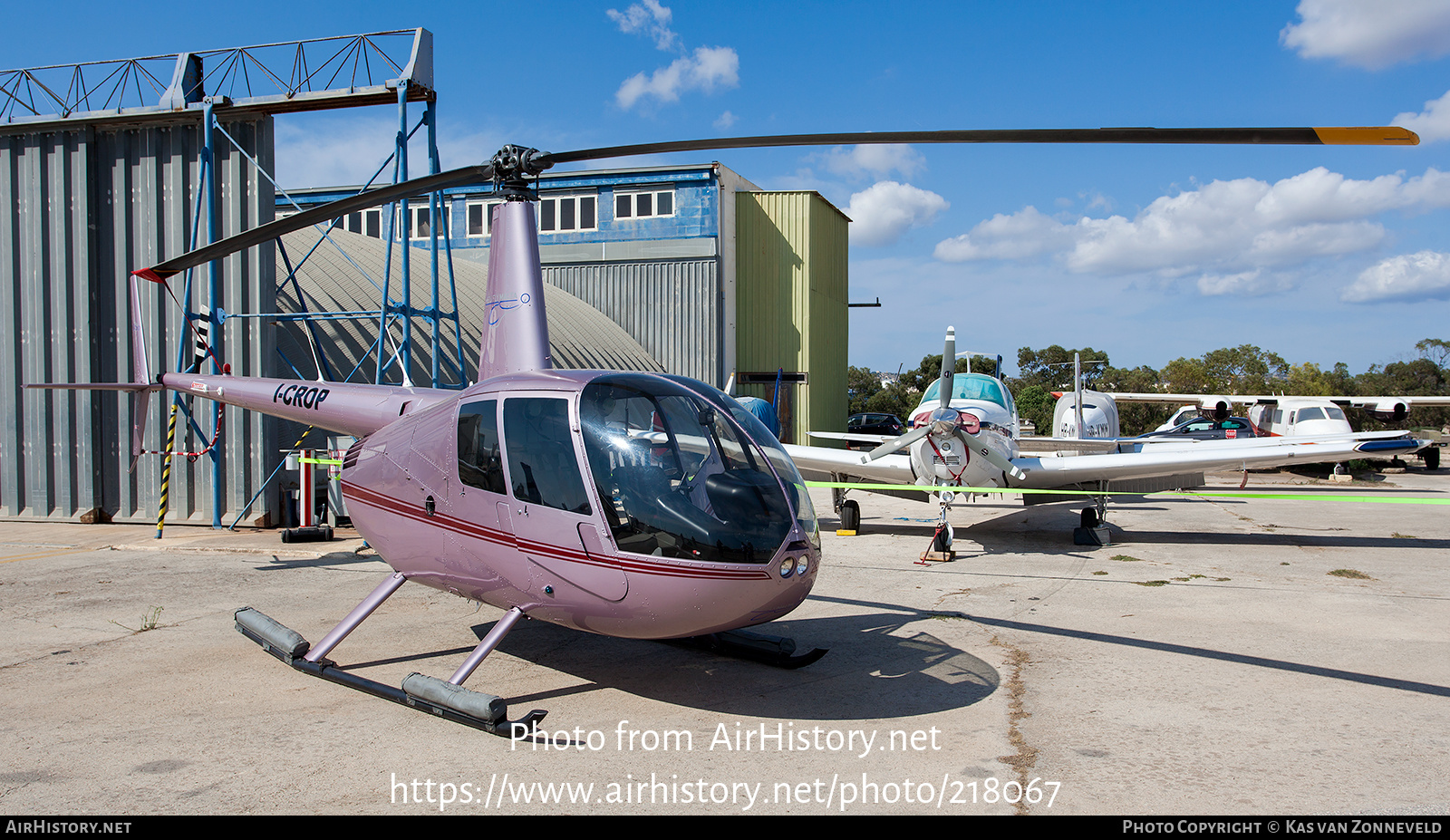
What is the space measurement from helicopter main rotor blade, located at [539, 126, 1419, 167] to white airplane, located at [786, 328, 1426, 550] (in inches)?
280

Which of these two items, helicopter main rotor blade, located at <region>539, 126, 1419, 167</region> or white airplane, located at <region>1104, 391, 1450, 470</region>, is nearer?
helicopter main rotor blade, located at <region>539, 126, 1419, 167</region>

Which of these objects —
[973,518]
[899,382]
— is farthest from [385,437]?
[899,382]

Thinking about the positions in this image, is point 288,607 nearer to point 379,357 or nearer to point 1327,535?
point 379,357

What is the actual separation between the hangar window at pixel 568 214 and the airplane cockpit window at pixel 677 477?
24.5m

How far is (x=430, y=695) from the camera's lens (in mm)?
5176

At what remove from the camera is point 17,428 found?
52.0 feet

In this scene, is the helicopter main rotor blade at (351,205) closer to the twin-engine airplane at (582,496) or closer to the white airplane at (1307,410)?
the twin-engine airplane at (582,496)

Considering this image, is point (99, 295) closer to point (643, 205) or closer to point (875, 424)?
point (643, 205)

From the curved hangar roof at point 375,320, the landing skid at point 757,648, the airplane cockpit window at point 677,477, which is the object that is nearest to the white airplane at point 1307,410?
the curved hangar roof at point 375,320

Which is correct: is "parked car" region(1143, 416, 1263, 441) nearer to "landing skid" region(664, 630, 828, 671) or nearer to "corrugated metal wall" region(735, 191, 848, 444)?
"corrugated metal wall" region(735, 191, 848, 444)

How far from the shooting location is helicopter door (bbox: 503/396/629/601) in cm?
Answer: 489

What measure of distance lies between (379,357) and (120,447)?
5.69 meters

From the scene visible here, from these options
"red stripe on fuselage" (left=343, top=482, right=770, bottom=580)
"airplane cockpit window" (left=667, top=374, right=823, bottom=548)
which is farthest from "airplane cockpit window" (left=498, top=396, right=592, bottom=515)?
"airplane cockpit window" (left=667, top=374, right=823, bottom=548)

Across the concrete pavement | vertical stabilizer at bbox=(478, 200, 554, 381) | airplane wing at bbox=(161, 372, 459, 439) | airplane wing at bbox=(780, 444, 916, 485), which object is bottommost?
the concrete pavement
